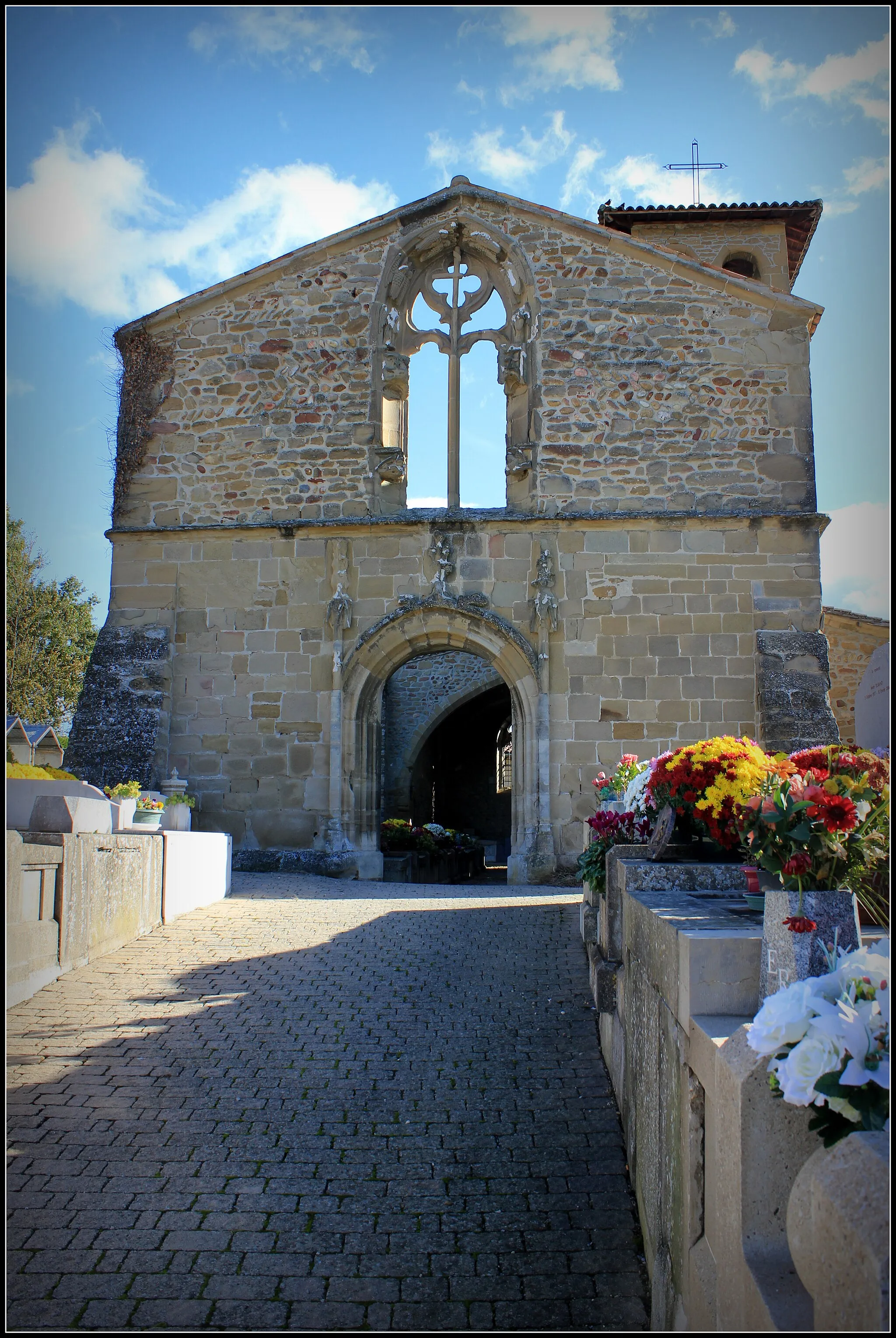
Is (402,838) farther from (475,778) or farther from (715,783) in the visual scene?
(475,778)

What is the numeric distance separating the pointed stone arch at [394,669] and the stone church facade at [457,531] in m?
0.04

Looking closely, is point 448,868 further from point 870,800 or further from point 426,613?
point 870,800

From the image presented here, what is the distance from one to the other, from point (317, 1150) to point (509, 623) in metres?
7.84

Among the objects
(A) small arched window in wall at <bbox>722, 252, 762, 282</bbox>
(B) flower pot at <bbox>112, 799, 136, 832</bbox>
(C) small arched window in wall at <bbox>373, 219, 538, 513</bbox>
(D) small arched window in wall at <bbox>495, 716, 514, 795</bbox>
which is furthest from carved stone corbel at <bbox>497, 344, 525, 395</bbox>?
(D) small arched window in wall at <bbox>495, 716, 514, 795</bbox>

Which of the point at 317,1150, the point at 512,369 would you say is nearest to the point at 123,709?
the point at 512,369

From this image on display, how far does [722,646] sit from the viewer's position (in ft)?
36.1


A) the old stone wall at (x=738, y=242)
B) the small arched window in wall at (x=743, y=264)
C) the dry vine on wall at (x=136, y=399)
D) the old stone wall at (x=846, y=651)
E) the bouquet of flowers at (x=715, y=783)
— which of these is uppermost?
the old stone wall at (x=738, y=242)

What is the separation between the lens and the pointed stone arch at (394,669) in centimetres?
1088

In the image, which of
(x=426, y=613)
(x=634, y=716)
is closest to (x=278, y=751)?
(x=426, y=613)

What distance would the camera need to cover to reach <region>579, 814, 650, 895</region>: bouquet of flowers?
5.34 meters

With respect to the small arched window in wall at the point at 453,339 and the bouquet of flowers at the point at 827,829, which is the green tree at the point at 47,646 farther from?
the bouquet of flowers at the point at 827,829

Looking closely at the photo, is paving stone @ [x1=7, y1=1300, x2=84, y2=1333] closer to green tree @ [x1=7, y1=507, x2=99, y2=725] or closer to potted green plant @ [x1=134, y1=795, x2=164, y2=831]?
potted green plant @ [x1=134, y1=795, x2=164, y2=831]

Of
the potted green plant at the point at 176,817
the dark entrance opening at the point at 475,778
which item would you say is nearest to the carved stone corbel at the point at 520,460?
the potted green plant at the point at 176,817

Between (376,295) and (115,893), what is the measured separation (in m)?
8.42
